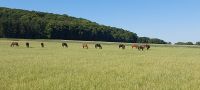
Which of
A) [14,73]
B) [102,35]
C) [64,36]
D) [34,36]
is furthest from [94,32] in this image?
[14,73]

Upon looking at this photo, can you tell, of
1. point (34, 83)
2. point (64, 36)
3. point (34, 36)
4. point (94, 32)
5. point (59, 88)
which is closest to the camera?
point (59, 88)

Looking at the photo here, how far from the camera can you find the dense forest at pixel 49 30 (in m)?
114

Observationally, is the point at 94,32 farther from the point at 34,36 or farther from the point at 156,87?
the point at 156,87

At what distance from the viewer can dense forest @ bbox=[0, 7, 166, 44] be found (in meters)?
114

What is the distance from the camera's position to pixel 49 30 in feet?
397

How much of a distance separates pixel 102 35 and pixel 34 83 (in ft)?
413

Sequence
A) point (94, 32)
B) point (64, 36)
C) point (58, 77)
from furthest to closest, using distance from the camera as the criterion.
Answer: point (94, 32), point (64, 36), point (58, 77)

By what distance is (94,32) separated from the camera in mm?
136625

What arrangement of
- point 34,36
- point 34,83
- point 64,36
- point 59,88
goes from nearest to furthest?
point 59,88 → point 34,83 → point 34,36 → point 64,36

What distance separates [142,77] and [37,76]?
3.97m

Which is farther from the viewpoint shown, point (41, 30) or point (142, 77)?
point (41, 30)

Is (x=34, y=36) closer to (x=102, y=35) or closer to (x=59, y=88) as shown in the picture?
(x=102, y=35)

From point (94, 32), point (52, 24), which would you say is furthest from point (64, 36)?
point (94, 32)

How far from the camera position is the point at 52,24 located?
4970 inches
